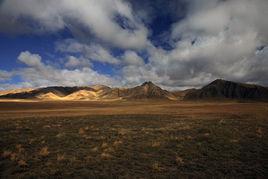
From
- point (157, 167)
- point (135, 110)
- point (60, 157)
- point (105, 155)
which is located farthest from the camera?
point (135, 110)

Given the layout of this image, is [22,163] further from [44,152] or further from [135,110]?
[135,110]

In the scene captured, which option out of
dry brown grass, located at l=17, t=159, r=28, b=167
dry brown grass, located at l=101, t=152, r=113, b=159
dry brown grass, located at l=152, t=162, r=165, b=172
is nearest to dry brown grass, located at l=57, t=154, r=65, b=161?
dry brown grass, located at l=17, t=159, r=28, b=167

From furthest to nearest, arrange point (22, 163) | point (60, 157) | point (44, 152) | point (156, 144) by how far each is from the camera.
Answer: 1. point (156, 144)
2. point (44, 152)
3. point (60, 157)
4. point (22, 163)

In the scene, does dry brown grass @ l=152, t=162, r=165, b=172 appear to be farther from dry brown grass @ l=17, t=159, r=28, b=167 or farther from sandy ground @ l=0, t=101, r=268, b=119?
sandy ground @ l=0, t=101, r=268, b=119

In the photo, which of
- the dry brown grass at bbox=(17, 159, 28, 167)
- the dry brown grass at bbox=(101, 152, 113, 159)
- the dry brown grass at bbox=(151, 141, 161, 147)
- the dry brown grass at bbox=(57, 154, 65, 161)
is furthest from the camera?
the dry brown grass at bbox=(151, 141, 161, 147)

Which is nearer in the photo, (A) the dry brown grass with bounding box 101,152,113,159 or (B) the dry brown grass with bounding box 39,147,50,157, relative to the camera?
(A) the dry brown grass with bounding box 101,152,113,159

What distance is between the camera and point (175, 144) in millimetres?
14539

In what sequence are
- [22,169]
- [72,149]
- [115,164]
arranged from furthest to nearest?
[72,149]
[115,164]
[22,169]

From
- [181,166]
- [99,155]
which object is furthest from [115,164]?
[181,166]

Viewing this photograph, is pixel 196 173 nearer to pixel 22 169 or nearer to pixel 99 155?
pixel 99 155

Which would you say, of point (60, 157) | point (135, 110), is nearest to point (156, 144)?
point (60, 157)

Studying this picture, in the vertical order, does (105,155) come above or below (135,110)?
below

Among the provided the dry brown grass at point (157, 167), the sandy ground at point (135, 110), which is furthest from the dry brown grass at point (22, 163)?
the sandy ground at point (135, 110)

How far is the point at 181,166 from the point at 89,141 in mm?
7708
